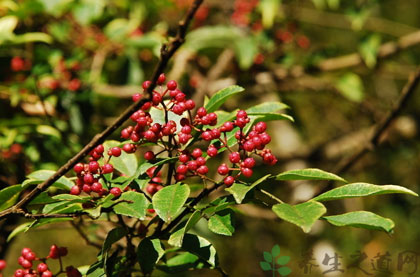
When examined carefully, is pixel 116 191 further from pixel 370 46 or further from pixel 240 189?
pixel 370 46

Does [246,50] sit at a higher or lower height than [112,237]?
higher

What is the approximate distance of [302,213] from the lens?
0.58 m

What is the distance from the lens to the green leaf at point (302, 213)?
1.78 ft

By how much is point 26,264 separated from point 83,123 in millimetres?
863

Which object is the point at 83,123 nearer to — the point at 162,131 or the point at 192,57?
the point at 192,57

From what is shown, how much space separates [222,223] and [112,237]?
0.59 feet

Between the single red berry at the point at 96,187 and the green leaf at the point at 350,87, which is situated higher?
the single red berry at the point at 96,187

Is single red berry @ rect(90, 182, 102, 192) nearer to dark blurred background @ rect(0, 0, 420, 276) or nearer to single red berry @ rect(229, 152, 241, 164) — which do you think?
single red berry @ rect(229, 152, 241, 164)

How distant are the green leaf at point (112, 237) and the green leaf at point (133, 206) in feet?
0.18

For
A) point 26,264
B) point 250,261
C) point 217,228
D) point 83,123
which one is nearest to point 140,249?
point 217,228

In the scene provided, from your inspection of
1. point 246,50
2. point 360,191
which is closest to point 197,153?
point 360,191

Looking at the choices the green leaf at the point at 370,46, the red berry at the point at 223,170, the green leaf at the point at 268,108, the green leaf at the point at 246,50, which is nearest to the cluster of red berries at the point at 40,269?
the red berry at the point at 223,170

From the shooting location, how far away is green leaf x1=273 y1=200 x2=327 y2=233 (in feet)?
1.78

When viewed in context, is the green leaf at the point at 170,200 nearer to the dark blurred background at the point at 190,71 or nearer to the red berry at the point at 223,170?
the red berry at the point at 223,170
